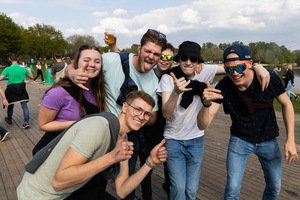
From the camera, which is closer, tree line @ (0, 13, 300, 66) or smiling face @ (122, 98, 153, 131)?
smiling face @ (122, 98, 153, 131)

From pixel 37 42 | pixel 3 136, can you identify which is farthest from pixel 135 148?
pixel 37 42

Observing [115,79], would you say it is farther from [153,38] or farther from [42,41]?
[42,41]

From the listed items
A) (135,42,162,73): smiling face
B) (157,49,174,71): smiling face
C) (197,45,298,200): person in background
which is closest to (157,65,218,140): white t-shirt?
(197,45,298,200): person in background

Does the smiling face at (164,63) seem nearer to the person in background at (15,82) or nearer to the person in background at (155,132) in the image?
the person in background at (155,132)

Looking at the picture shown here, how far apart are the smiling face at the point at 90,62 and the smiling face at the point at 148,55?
1.58ft

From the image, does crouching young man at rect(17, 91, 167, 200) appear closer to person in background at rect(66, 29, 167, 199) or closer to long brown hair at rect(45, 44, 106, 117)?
long brown hair at rect(45, 44, 106, 117)

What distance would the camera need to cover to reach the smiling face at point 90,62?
7.41 feet

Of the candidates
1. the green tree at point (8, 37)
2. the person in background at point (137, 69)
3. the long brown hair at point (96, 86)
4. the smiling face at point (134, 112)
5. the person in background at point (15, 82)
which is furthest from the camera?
the green tree at point (8, 37)

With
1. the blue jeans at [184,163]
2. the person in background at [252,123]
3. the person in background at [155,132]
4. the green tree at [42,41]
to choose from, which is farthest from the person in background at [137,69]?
the green tree at [42,41]

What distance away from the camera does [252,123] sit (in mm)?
2469

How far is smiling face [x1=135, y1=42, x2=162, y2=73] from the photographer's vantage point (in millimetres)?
2344

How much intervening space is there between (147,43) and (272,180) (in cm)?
220

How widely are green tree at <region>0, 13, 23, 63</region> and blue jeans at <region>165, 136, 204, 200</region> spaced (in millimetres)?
56448

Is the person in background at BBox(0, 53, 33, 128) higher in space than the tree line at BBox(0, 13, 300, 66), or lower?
lower
